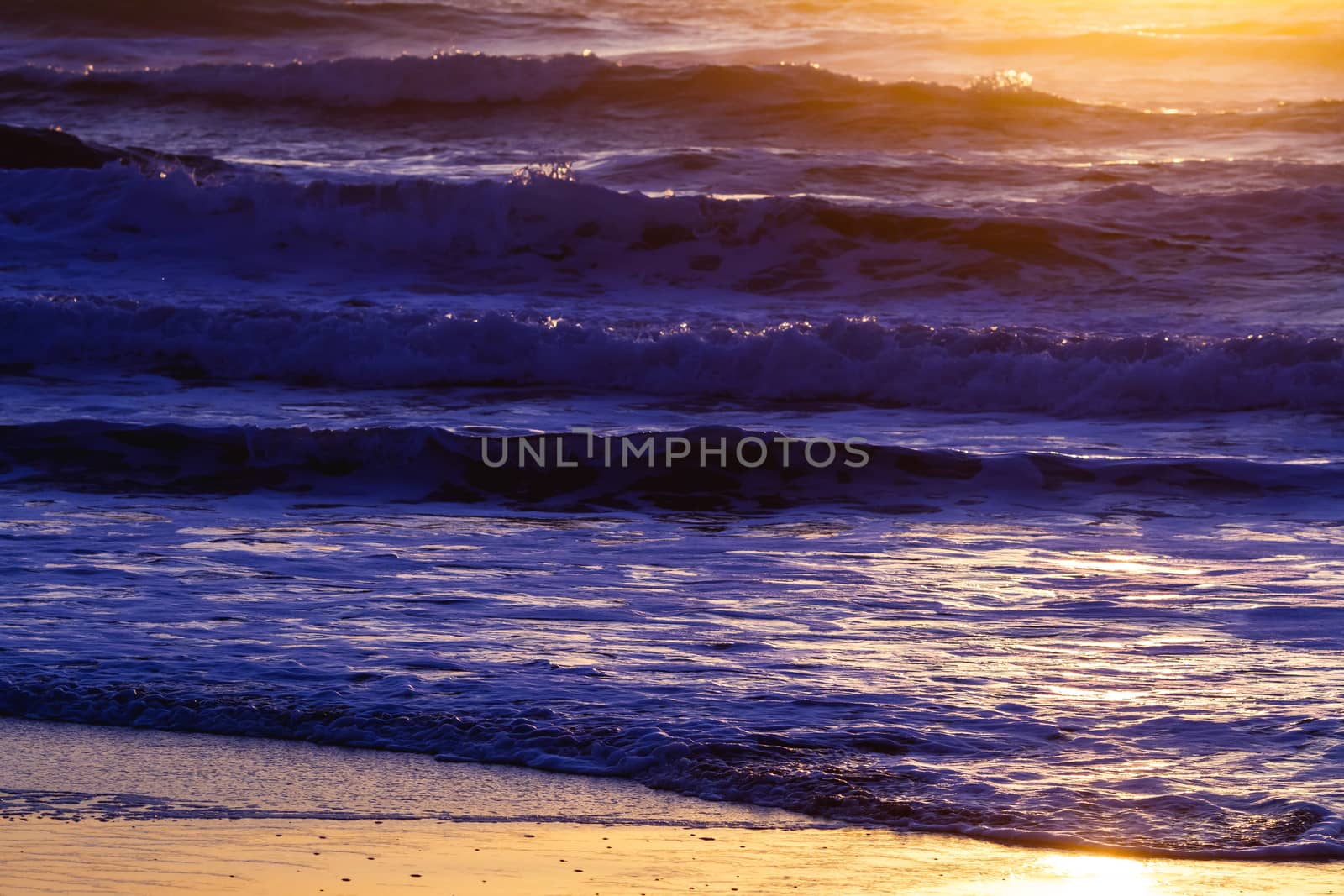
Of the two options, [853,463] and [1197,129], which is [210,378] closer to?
[853,463]

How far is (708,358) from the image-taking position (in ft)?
31.8

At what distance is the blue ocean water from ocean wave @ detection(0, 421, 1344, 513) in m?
0.03

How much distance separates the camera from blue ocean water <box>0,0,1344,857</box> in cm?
398

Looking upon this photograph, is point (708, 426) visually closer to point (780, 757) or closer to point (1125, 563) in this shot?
point (1125, 563)

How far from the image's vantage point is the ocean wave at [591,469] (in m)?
6.98

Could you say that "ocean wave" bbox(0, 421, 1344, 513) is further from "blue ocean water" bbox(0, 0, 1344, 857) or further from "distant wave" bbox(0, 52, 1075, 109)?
"distant wave" bbox(0, 52, 1075, 109)

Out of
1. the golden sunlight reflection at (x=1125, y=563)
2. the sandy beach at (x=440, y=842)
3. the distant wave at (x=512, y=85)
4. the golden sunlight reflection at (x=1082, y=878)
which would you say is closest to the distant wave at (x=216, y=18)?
the distant wave at (x=512, y=85)

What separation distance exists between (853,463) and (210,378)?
4.58m

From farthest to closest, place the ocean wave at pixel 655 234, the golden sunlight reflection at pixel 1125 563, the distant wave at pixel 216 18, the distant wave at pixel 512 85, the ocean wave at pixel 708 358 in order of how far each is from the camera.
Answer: the distant wave at pixel 216 18 → the distant wave at pixel 512 85 → the ocean wave at pixel 655 234 → the ocean wave at pixel 708 358 → the golden sunlight reflection at pixel 1125 563

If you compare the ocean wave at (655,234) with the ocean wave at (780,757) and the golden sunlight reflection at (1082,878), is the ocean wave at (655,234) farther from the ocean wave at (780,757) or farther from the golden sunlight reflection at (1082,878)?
the golden sunlight reflection at (1082,878)

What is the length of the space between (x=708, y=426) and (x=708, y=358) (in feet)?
6.10

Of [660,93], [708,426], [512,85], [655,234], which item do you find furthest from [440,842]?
[512,85]

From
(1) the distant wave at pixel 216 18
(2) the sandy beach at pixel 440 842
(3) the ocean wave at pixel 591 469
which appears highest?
(1) the distant wave at pixel 216 18

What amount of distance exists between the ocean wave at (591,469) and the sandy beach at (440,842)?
10.7ft
